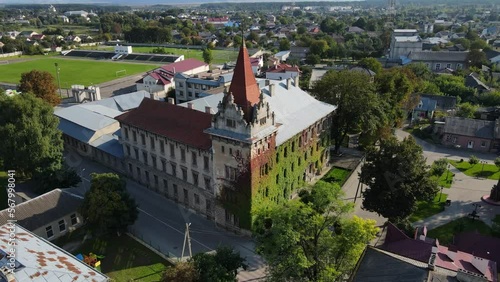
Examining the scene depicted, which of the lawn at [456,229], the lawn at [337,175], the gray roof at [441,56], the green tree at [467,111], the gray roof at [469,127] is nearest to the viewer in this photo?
the lawn at [456,229]

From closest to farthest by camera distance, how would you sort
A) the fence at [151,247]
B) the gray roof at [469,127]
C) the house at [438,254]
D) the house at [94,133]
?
the house at [438,254] < the fence at [151,247] < the house at [94,133] < the gray roof at [469,127]

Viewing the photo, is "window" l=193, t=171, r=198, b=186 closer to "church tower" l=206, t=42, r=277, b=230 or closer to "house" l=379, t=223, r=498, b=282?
"church tower" l=206, t=42, r=277, b=230

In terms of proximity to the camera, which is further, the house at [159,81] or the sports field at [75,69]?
the sports field at [75,69]

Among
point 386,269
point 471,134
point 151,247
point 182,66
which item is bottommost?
point 151,247

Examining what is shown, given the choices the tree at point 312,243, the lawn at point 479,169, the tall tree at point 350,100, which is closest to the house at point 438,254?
the tree at point 312,243

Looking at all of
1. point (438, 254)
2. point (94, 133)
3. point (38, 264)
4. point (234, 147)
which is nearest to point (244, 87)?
point (234, 147)

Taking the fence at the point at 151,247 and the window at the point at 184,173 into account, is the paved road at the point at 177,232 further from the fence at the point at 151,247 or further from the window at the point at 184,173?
the window at the point at 184,173

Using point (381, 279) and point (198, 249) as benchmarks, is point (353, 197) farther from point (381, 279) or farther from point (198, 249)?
point (381, 279)

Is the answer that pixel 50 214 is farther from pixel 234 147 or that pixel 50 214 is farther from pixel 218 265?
pixel 218 265
